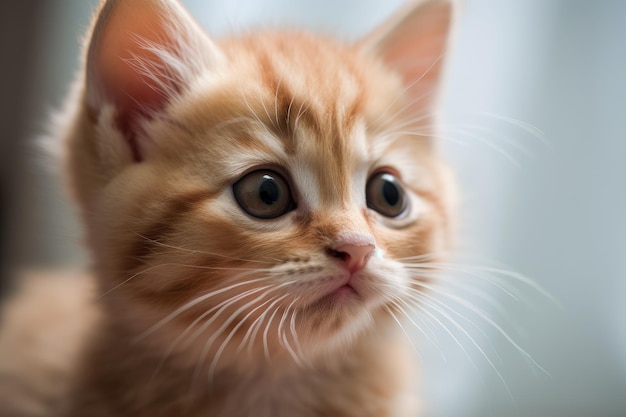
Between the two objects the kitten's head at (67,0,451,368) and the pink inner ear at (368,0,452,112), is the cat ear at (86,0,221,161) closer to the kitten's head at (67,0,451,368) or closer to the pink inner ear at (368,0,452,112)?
the kitten's head at (67,0,451,368)

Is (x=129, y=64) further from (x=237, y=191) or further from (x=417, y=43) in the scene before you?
(x=417, y=43)

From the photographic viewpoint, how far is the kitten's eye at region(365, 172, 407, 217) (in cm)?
99

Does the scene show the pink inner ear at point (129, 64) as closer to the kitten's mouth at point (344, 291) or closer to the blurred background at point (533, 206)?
the blurred background at point (533, 206)

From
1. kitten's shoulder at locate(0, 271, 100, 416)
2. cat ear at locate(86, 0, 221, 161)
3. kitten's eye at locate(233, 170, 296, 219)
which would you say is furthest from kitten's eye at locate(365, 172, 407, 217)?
kitten's shoulder at locate(0, 271, 100, 416)

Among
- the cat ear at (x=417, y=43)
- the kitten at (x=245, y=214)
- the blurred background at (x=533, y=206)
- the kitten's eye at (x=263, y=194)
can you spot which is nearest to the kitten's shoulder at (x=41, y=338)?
the kitten at (x=245, y=214)

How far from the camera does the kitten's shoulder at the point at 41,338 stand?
1221 mm

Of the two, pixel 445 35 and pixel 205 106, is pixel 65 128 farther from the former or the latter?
pixel 445 35

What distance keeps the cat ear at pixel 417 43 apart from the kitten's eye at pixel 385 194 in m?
0.19

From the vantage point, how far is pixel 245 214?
870 mm

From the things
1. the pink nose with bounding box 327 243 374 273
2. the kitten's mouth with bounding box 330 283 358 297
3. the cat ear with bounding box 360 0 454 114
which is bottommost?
the kitten's mouth with bounding box 330 283 358 297

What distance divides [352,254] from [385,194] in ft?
0.70

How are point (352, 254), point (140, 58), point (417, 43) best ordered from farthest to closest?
point (417, 43)
point (140, 58)
point (352, 254)

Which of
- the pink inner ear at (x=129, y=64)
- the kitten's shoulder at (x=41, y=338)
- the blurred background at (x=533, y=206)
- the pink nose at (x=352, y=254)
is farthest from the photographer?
the kitten's shoulder at (x=41, y=338)

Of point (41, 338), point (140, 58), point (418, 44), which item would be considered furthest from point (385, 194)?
point (41, 338)
